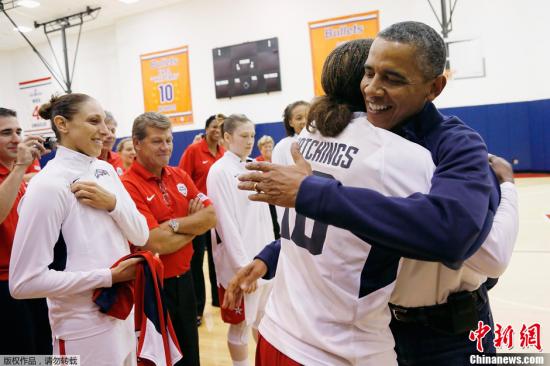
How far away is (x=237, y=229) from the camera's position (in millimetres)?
3531

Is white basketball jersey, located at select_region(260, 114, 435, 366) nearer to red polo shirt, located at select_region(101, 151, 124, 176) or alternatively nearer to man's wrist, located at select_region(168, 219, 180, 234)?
man's wrist, located at select_region(168, 219, 180, 234)

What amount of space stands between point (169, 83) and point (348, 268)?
13853mm

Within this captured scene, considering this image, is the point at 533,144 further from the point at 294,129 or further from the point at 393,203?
the point at 393,203

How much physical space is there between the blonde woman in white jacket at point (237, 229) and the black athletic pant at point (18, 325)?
4.48 feet

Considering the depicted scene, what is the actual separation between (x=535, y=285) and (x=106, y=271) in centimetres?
434

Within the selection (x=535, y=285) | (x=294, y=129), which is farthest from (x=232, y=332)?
(x=535, y=285)

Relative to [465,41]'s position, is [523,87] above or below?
below

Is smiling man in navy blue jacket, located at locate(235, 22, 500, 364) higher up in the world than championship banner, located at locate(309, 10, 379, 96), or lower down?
lower down

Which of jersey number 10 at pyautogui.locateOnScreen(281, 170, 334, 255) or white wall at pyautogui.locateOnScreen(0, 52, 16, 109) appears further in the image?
white wall at pyautogui.locateOnScreen(0, 52, 16, 109)

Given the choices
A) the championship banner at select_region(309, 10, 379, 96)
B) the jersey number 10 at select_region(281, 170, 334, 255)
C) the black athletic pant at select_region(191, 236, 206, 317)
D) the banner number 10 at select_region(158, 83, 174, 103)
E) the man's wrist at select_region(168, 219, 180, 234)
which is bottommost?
the black athletic pant at select_region(191, 236, 206, 317)

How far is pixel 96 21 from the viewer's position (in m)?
15.0

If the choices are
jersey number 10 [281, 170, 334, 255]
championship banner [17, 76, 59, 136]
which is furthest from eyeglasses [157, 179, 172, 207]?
championship banner [17, 76, 59, 136]

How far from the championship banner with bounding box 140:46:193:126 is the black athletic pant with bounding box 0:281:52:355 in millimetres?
11644

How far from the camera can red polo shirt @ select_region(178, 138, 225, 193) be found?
527 centimetres
